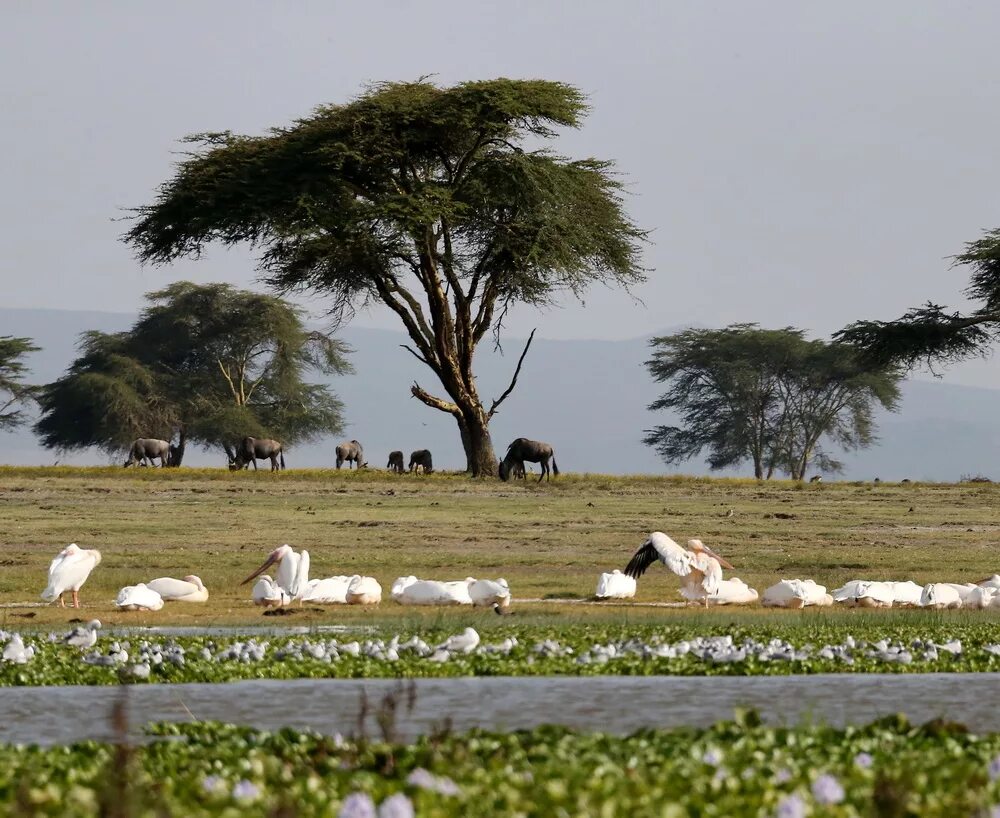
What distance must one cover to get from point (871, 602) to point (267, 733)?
39.1ft

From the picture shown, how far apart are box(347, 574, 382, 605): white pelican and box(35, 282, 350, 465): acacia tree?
2218 inches

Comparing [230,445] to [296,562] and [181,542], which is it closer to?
[181,542]

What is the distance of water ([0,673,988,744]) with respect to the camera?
1070cm

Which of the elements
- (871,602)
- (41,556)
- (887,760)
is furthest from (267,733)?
(41,556)

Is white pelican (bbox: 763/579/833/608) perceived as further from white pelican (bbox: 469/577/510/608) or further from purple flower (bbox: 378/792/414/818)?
purple flower (bbox: 378/792/414/818)

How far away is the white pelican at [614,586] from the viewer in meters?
20.0

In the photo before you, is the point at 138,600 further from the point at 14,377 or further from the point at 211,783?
the point at 14,377

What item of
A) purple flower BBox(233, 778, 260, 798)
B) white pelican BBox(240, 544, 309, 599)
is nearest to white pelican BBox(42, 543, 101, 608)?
white pelican BBox(240, 544, 309, 599)

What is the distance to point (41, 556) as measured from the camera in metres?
25.7

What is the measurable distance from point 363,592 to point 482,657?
6.23 meters

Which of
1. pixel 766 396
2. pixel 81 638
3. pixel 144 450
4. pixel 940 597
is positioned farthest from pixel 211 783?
pixel 766 396

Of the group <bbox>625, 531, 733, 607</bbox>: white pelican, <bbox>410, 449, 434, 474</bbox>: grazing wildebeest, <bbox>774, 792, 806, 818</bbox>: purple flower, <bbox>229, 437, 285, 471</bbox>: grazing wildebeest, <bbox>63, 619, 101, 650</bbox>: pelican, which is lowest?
<bbox>774, 792, 806, 818</bbox>: purple flower

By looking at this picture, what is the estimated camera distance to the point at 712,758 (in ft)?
26.2

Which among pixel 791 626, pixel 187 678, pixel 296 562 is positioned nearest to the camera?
pixel 187 678
